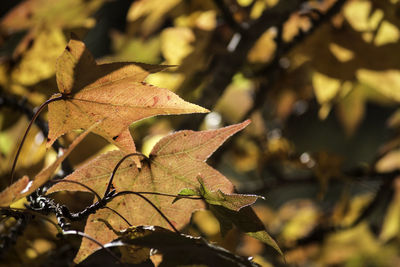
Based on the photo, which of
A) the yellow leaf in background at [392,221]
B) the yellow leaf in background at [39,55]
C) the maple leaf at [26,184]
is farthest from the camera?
the yellow leaf in background at [392,221]

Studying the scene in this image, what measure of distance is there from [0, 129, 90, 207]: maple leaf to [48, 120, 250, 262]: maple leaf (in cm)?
8

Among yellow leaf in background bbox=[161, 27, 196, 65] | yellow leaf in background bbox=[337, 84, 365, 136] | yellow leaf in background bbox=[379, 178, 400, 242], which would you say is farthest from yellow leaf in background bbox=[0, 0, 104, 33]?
yellow leaf in background bbox=[379, 178, 400, 242]

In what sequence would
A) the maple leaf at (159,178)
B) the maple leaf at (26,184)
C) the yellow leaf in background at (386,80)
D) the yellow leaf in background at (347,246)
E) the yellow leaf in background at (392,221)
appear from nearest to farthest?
the maple leaf at (26,184)
the maple leaf at (159,178)
the yellow leaf in background at (386,80)
the yellow leaf in background at (392,221)
the yellow leaf in background at (347,246)

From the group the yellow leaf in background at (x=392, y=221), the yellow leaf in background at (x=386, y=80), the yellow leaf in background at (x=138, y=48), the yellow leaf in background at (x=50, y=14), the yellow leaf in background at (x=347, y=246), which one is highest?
the yellow leaf in background at (x=50, y=14)

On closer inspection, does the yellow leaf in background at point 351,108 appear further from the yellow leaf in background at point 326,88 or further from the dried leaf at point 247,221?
the dried leaf at point 247,221

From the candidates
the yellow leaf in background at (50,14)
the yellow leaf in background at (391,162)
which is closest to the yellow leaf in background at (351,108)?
the yellow leaf in background at (391,162)

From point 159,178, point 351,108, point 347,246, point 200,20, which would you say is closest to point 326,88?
A: point 200,20

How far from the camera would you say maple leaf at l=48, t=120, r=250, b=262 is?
0.44m

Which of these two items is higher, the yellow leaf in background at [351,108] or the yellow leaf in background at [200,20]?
the yellow leaf in background at [200,20]

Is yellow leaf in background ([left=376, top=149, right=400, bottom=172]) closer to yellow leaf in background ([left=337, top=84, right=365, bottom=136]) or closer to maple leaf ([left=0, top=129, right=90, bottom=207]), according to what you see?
yellow leaf in background ([left=337, top=84, right=365, bottom=136])

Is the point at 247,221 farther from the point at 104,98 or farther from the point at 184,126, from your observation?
the point at 184,126

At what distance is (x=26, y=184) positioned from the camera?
35cm

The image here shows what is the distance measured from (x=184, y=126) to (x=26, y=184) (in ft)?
1.46

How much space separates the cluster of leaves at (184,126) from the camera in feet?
1.39
